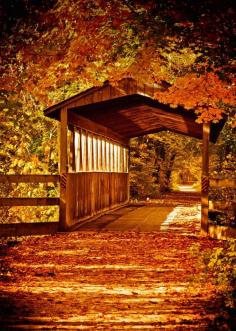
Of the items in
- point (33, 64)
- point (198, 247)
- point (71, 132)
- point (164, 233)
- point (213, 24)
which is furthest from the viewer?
point (33, 64)

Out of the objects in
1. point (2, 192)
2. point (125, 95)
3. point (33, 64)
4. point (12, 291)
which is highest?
point (33, 64)

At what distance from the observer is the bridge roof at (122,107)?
15.7 m

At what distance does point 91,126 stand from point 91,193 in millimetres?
2569

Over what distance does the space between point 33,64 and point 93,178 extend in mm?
4823

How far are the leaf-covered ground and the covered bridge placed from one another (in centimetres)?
236

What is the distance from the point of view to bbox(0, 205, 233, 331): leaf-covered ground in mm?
5961

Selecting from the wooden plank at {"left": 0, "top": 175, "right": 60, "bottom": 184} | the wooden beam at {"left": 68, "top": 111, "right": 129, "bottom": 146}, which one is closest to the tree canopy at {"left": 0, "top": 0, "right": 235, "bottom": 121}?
the wooden beam at {"left": 68, "top": 111, "right": 129, "bottom": 146}

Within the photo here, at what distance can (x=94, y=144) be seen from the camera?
20.1m

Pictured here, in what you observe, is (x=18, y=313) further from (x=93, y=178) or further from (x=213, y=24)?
(x=93, y=178)

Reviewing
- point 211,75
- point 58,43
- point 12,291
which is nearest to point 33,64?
point 58,43

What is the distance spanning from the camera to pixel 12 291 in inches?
308

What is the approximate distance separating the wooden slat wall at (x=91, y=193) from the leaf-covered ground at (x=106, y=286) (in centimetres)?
210

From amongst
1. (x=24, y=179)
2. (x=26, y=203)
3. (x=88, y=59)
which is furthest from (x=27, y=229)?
(x=88, y=59)

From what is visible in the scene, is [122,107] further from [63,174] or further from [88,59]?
[63,174]
